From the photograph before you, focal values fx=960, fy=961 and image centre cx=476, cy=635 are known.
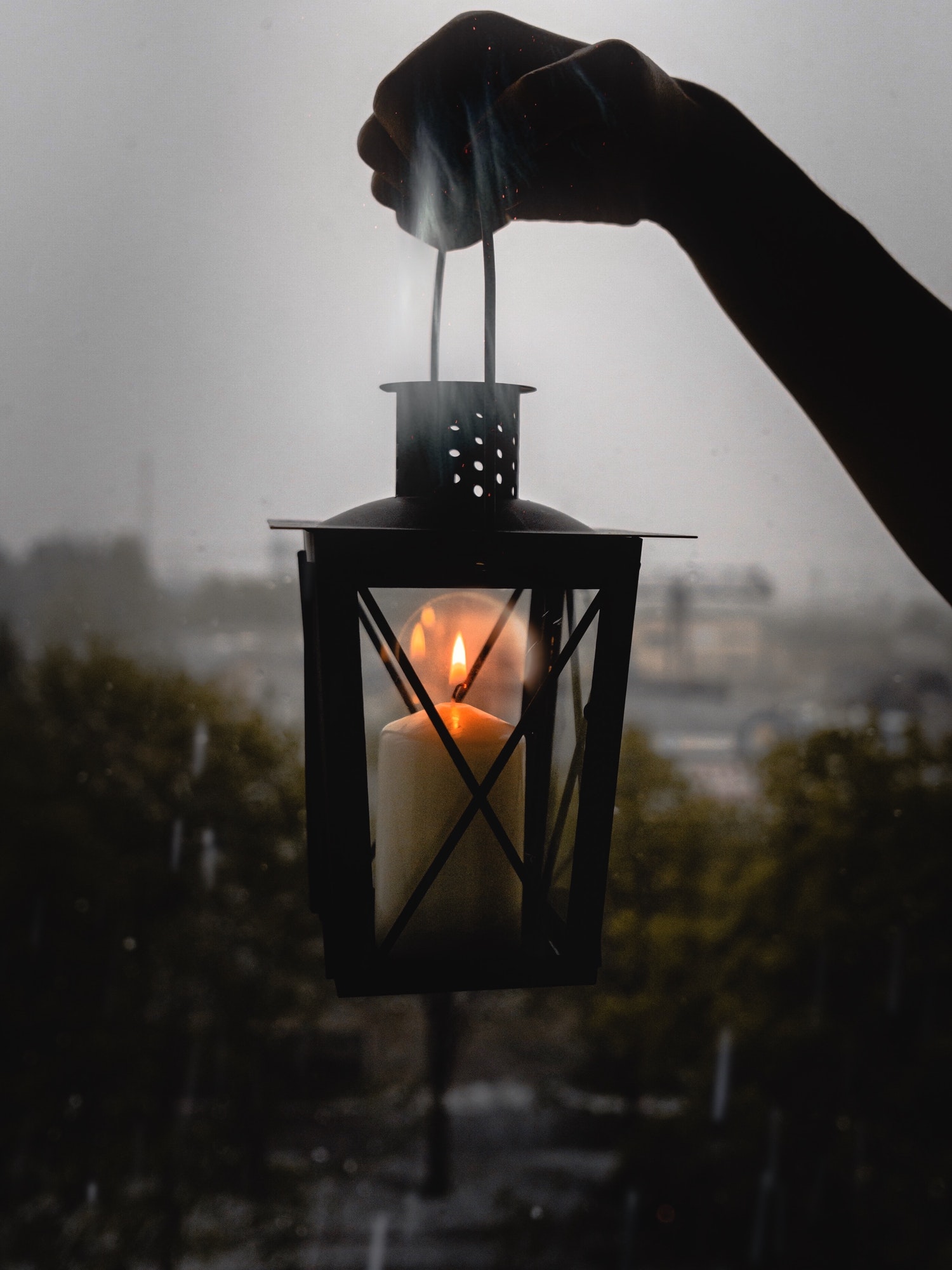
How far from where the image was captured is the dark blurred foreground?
1.59 meters

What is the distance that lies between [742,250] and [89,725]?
1.36m

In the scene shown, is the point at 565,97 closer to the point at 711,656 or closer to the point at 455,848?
the point at 455,848

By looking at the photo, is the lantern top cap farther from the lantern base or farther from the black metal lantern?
the lantern base

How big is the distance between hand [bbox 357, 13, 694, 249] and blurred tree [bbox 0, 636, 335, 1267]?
121 centimetres

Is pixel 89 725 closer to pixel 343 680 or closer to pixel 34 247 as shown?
pixel 34 247

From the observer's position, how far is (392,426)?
1.57m

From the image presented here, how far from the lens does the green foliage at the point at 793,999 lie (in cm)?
163

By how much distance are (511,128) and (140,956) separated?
4.96ft

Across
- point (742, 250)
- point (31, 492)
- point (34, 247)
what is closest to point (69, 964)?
point (31, 492)

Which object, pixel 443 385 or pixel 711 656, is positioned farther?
pixel 711 656

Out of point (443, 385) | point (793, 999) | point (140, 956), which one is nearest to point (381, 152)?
point (443, 385)

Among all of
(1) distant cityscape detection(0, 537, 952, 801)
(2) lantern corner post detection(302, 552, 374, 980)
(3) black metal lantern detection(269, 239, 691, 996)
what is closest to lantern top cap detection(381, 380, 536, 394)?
(3) black metal lantern detection(269, 239, 691, 996)

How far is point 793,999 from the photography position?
1676 millimetres

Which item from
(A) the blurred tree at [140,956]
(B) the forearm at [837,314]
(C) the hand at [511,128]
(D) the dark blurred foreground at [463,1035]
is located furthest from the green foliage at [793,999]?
(C) the hand at [511,128]
